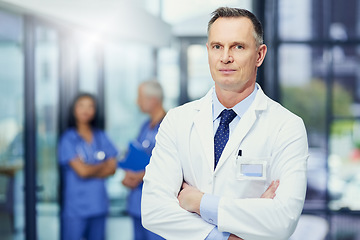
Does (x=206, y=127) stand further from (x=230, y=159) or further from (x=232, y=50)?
(x=232, y=50)

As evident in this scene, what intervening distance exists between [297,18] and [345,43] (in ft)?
1.48

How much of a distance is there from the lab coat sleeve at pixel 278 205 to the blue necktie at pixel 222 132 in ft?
0.58

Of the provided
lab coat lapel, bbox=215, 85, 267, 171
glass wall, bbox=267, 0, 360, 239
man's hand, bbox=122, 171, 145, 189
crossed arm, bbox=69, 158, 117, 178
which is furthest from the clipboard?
lab coat lapel, bbox=215, 85, 267, 171

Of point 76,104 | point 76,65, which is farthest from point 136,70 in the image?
point 76,104

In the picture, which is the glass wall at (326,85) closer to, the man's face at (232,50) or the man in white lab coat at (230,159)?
the man in white lab coat at (230,159)

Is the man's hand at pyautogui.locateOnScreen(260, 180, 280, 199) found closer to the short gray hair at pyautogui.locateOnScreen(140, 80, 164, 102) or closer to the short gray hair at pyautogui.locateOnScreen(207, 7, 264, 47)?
the short gray hair at pyautogui.locateOnScreen(207, 7, 264, 47)

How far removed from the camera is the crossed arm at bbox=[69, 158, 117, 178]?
13.1ft

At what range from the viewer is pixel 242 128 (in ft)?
5.74

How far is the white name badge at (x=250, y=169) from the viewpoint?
166 cm

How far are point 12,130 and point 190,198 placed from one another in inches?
108

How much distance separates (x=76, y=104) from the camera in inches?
165

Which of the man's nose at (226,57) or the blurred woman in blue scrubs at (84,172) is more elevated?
the man's nose at (226,57)

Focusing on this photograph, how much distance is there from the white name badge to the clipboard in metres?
2.02

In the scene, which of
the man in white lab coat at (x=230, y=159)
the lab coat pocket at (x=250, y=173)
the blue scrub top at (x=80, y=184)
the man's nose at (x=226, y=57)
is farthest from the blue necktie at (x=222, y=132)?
the blue scrub top at (x=80, y=184)
